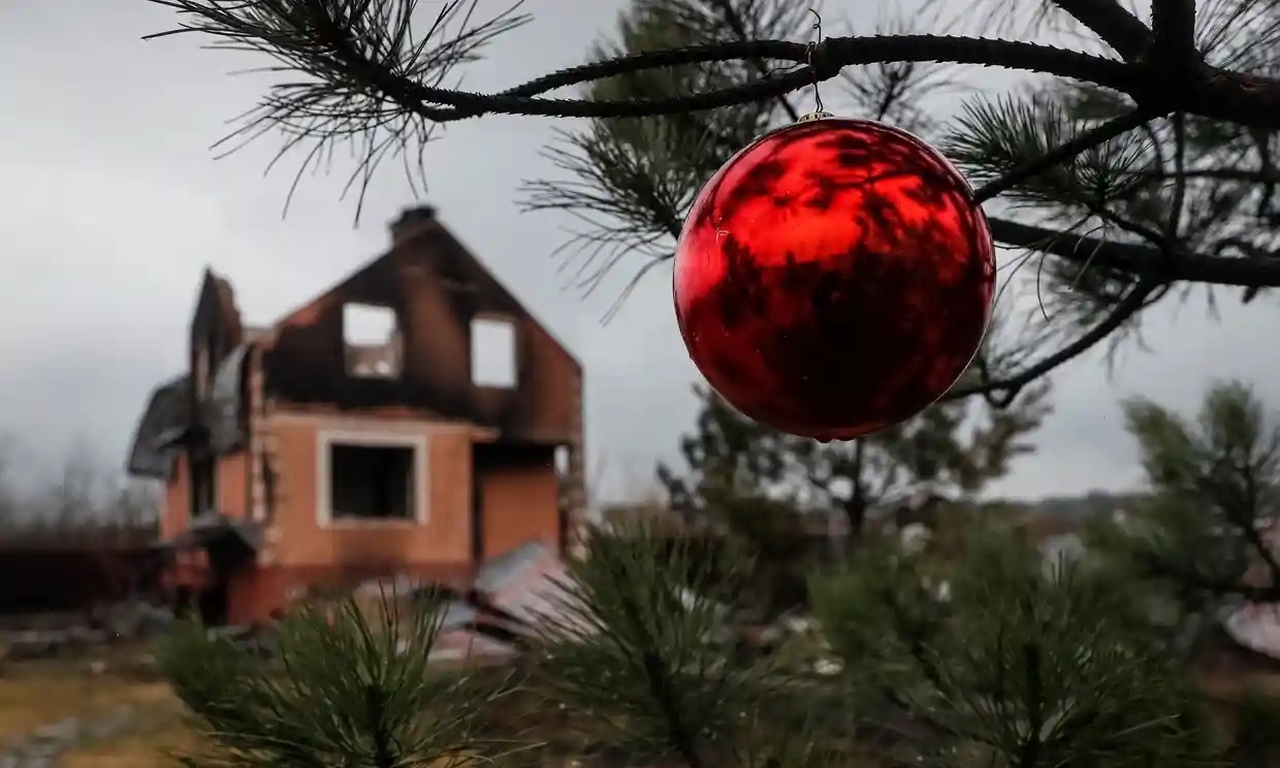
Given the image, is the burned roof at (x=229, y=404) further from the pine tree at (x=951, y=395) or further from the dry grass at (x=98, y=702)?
the pine tree at (x=951, y=395)

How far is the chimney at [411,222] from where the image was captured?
Result: 5633 millimetres

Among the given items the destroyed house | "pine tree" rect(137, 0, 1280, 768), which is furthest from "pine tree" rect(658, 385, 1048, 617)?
"pine tree" rect(137, 0, 1280, 768)

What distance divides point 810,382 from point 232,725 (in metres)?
0.40

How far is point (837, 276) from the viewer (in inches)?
19.3

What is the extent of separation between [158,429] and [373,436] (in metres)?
2.05

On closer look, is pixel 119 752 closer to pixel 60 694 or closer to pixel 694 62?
pixel 60 694

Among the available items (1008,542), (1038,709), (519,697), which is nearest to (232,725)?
(1038,709)

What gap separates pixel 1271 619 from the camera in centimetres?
159

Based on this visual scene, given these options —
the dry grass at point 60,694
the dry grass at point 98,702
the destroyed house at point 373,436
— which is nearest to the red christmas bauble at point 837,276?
the dry grass at point 98,702

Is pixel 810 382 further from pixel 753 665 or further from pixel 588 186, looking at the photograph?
pixel 588 186

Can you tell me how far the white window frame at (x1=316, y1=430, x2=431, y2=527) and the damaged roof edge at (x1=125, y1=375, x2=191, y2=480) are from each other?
4.49 ft

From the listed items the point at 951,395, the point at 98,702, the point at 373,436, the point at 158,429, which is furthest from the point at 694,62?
the point at 158,429

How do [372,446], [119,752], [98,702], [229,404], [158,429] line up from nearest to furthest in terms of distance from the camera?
[119,752], [98,702], [229,404], [372,446], [158,429]

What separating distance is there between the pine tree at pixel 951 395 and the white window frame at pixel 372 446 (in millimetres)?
4328
